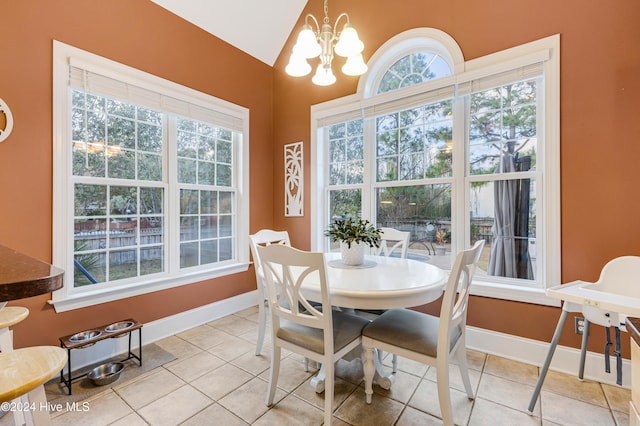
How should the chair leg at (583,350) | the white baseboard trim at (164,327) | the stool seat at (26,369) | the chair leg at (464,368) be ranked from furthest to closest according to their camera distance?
the white baseboard trim at (164,327) → the chair leg at (583,350) → the chair leg at (464,368) → the stool seat at (26,369)

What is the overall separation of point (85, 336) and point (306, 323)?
1744 mm

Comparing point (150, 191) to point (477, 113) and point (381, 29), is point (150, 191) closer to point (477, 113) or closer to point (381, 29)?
point (381, 29)

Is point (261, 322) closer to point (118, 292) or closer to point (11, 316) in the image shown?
point (118, 292)

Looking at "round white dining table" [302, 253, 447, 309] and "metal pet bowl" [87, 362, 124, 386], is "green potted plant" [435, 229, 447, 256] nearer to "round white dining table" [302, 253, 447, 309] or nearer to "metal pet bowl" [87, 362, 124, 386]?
"round white dining table" [302, 253, 447, 309]

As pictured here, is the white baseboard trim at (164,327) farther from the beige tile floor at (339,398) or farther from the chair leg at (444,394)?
the chair leg at (444,394)

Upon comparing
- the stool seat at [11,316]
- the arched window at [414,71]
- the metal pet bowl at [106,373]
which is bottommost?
the metal pet bowl at [106,373]

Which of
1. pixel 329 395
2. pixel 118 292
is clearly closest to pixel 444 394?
pixel 329 395

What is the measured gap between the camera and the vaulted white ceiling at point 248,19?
9.61 feet

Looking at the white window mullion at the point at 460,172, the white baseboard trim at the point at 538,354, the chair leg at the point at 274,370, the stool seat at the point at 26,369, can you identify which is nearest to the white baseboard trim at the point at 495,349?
the white baseboard trim at the point at 538,354

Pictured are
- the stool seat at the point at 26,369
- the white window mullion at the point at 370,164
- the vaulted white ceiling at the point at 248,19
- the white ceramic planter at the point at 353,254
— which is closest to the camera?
the stool seat at the point at 26,369

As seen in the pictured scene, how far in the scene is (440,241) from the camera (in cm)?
280

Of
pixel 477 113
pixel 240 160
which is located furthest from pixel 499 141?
pixel 240 160

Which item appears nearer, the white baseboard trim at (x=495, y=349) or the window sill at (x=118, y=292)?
the white baseboard trim at (x=495, y=349)

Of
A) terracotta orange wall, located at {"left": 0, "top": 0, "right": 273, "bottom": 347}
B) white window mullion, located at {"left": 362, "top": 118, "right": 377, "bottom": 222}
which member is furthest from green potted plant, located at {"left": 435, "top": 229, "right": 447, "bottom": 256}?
terracotta orange wall, located at {"left": 0, "top": 0, "right": 273, "bottom": 347}
